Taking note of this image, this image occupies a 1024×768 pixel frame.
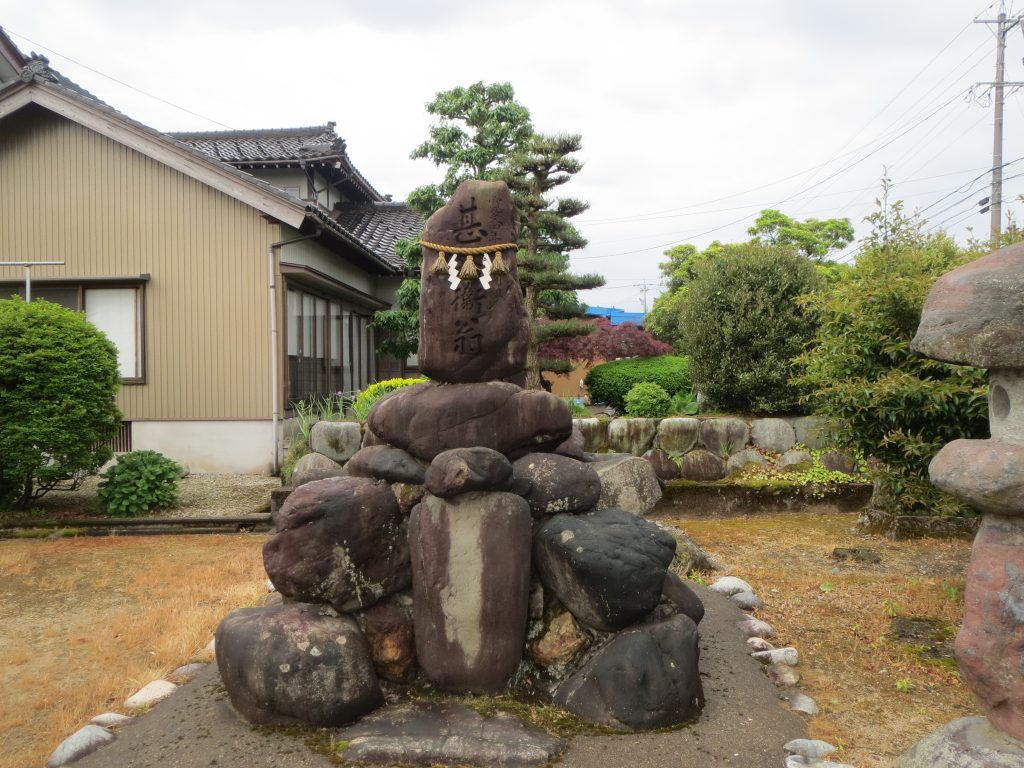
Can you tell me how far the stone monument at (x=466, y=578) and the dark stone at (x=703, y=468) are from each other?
6.15 meters

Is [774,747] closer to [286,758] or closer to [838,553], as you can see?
[286,758]

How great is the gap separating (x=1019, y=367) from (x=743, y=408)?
8.34 metres

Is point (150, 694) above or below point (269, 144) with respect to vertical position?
below

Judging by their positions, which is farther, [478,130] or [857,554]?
[478,130]

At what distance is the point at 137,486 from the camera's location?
29.7 ft

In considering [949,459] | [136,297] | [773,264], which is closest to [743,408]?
[773,264]

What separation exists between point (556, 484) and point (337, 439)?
6.23 metres

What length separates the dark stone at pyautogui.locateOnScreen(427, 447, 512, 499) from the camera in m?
3.63

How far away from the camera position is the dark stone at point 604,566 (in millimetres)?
3543

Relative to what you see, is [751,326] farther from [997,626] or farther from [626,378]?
[997,626]

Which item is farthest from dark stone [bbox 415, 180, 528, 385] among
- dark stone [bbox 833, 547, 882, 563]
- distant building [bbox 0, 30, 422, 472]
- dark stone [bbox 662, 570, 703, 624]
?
distant building [bbox 0, 30, 422, 472]

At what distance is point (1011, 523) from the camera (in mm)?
2615

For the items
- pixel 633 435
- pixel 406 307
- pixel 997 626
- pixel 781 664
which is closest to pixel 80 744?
pixel 781 664

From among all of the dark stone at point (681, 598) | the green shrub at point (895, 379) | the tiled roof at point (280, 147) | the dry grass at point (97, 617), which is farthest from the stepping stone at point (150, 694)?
the tiled roof at point (280, 147)
